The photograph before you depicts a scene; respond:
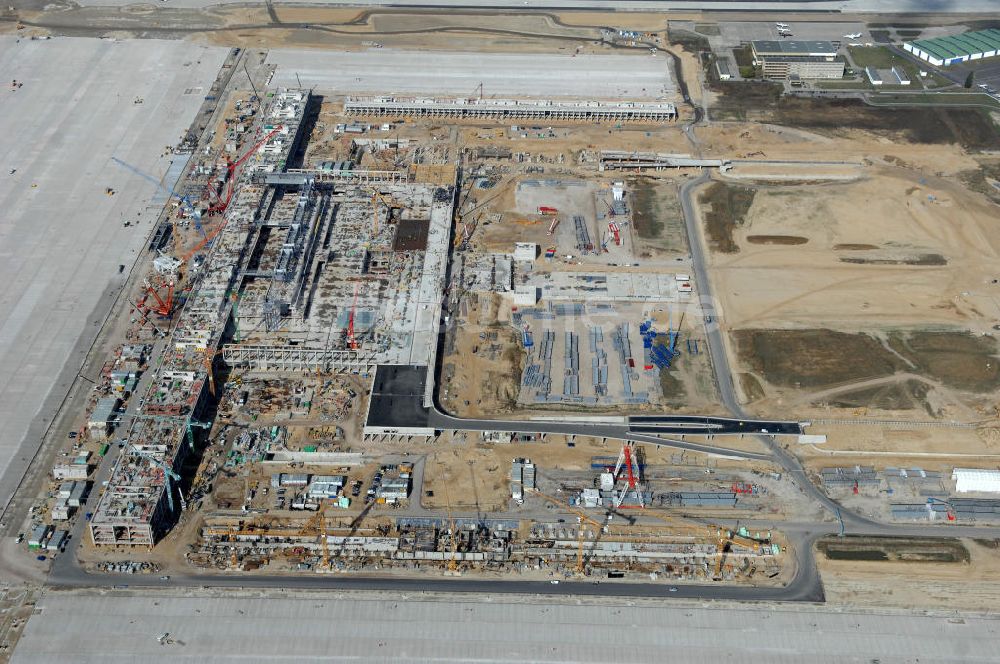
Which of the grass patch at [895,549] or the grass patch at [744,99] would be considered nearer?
the grass patch at [895,549]

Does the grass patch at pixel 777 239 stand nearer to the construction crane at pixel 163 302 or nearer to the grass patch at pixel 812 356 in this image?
the grass patch at pixel 812 356

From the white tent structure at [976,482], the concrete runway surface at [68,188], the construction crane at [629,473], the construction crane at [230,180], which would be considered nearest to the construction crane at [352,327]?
the construction crane at [230,180]

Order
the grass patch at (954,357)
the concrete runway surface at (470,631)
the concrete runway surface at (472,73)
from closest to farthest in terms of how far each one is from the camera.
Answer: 1. the concrete runway surface at (470,631)
2. the grass patch at (954,357)
3. the concrete runway surface at (472,73)

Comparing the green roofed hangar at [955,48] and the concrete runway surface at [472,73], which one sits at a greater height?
the green roofed hangar at [955,48]

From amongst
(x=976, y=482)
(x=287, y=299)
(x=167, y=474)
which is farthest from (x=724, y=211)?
(x=167, y=474)

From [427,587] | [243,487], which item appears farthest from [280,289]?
[427,587]

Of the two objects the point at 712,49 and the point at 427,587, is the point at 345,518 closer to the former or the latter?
the point at 427,587

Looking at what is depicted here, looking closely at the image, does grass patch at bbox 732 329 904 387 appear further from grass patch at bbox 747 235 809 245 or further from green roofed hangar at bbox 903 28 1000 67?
green roofed hangar at bbox 903 28 1000 67
